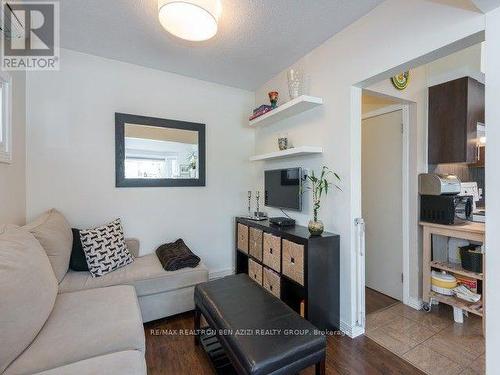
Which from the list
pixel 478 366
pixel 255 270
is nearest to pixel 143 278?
pixel 255 270

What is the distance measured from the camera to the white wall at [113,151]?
2.26 metres

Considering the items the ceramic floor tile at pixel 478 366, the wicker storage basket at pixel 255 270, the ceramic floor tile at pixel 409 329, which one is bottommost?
the ceramic floor tile at pixel 409 329

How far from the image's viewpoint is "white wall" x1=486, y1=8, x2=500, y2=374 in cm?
115

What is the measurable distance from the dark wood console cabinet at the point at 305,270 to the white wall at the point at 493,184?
919mm

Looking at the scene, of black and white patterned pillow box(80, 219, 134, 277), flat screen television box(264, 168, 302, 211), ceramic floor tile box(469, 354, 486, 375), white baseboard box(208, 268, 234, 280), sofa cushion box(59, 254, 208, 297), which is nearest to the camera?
ceramic floor tile box(469, 354, 486, 375)

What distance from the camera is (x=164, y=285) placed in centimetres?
208

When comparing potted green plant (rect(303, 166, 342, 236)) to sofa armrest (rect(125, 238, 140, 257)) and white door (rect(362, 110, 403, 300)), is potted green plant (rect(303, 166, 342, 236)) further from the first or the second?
sofa armrest (rect(125, 238, 140, 257))

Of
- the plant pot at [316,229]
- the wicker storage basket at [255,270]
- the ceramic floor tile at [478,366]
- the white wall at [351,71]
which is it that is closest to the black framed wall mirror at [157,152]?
the wicker storage basket at [255,270]

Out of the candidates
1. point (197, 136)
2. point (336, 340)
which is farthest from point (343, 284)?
point (197, 136)

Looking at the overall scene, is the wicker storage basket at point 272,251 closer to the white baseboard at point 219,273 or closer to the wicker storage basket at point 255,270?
the wicker storage basket at point 255,270

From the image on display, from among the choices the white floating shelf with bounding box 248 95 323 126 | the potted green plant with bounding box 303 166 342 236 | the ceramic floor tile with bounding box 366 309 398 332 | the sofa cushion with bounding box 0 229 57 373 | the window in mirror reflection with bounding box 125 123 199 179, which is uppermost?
the white floating shelf with bounding box 248 95 323 126

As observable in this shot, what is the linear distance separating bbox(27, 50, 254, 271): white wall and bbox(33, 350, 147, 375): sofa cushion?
1.65 m

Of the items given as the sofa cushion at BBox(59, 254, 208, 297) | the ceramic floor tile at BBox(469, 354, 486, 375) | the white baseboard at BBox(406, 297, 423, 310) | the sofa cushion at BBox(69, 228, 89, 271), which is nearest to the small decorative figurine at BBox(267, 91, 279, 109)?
the sofa cushion at BBox(59, 254, 208, 297)

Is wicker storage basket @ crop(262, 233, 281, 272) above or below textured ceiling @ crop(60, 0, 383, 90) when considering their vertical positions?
below
